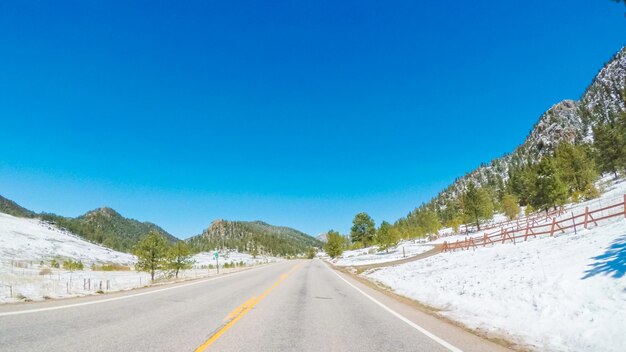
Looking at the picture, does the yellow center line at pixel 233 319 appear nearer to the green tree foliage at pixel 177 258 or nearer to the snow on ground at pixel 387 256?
the green tree foliage at pixel 177 258

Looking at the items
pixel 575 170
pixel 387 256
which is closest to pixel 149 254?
pixel 387 256

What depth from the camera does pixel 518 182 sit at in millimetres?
105812

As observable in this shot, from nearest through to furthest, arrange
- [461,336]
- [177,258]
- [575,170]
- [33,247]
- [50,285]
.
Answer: [461,336], [50,285], [177,258], [575,170], [33,247]

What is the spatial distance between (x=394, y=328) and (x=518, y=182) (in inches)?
4557

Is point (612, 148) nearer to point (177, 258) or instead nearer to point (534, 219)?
point (534, 219)

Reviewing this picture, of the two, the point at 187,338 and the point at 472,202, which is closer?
the point at 187,338

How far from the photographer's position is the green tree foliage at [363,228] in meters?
95.0

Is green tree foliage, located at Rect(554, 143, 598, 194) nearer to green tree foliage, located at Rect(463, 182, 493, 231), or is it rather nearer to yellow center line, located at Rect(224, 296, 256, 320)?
green tree foliage, located at Rect(463, 182, 493, 231)

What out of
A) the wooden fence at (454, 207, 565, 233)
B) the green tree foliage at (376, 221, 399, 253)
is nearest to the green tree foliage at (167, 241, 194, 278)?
the green tree foliage at (376, 221, 399, 253)

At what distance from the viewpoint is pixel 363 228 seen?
3760 inches

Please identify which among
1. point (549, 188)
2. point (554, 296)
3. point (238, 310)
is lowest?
point (554, 296)

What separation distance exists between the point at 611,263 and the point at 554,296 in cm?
221

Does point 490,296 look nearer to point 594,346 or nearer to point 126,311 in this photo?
point 594,346

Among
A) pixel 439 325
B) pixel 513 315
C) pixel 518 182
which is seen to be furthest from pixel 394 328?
pixel 518 182
